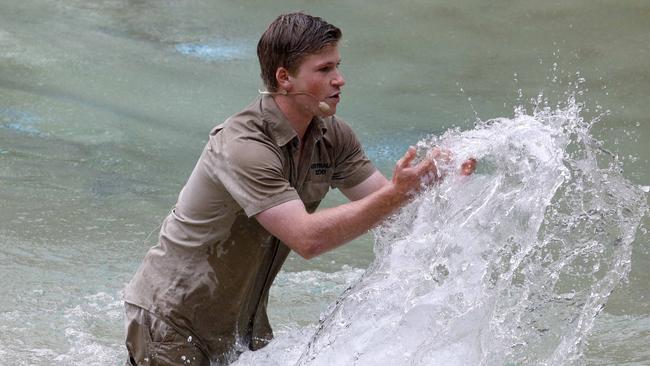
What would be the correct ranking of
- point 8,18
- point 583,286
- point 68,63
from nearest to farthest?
point 583,286 < point 68,63 < point 8,18

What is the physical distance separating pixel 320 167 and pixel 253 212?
16.5 inches

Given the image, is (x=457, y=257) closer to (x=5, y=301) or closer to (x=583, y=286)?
(x=583, y=286)

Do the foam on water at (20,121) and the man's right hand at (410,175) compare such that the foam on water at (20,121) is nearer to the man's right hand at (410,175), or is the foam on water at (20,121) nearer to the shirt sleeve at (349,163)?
the shirt sleeve at (349,163)


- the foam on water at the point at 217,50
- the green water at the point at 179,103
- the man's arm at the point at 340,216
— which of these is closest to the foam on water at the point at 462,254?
the man's arm at the point at 340,216

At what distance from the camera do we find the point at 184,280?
3525mm

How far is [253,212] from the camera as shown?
325 centimetres

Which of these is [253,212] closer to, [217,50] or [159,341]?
[159,341]

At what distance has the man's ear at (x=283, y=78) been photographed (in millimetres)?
3434

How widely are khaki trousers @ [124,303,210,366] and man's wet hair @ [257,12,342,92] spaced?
844 millimetres

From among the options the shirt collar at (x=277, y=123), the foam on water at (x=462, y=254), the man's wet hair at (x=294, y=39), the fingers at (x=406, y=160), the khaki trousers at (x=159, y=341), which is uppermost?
the man's wet hair at (x=294, y=39)

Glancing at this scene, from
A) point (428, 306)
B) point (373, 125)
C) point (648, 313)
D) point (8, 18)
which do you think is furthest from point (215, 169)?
point (8, 18)

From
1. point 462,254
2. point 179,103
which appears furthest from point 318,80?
point 179,103

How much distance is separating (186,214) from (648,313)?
242 centimetres

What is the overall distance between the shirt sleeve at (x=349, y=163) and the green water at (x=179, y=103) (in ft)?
4.58
